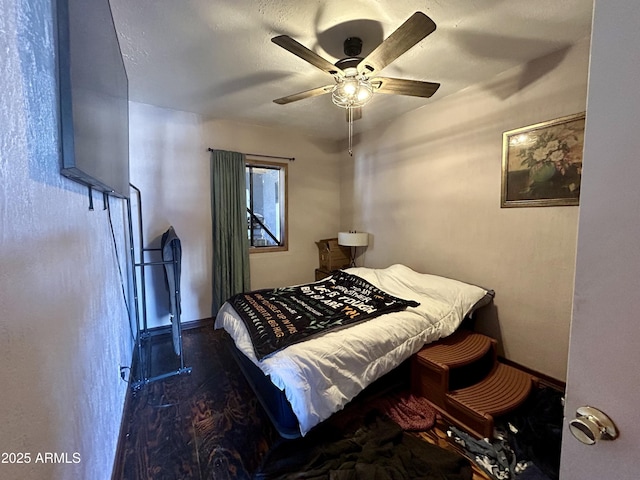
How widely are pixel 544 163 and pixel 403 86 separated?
1.30 m

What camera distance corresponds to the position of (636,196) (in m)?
0.44

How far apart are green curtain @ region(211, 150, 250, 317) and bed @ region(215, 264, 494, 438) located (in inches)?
35.9

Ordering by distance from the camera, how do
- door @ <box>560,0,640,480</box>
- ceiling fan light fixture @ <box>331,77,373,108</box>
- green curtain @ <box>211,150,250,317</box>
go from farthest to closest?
1. green curtain @ <box>211,150,250,317</box>
2. ceiling fan light fixture @ <box>331,77,373,108</box>
3. door @ <box>560,0,640,480</box>

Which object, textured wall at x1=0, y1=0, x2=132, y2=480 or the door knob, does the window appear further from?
the door knob

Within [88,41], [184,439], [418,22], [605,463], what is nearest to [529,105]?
[418,22]

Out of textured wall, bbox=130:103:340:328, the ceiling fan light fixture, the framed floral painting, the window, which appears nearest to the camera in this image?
the ceiling fan light fixture

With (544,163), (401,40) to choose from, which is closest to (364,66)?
(401,40)

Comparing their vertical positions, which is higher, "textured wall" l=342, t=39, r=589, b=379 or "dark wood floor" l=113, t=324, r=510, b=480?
"textured wall" l=342, t=39, r=589, b=379

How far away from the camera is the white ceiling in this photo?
1.60 metres

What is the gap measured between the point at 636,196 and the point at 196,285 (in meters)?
3.63

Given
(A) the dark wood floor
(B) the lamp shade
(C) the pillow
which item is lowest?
(A) the dark wood floor

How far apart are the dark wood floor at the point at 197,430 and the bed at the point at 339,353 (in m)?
0.14

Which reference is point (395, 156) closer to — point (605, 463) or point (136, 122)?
point (136, 122)

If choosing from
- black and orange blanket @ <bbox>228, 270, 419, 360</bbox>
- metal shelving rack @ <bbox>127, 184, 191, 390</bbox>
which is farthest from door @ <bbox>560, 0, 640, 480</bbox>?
metal shelving rack @ <bbox>127, 184, 191, 390</bbox>
